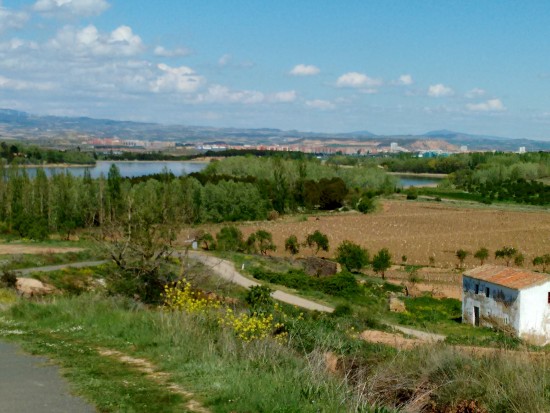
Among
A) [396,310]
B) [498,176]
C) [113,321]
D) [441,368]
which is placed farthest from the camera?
[498,176]

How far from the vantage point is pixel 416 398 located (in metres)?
6.33

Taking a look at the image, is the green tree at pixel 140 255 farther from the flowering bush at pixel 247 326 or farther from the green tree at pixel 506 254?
the green tree at pixel 506 254

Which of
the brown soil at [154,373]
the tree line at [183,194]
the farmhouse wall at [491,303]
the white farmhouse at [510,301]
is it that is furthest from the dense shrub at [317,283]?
the brown soil at [154,373]

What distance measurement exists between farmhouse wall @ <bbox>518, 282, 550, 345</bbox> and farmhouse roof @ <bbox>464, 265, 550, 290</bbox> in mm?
263

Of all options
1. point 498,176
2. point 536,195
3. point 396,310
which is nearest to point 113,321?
point 396,310

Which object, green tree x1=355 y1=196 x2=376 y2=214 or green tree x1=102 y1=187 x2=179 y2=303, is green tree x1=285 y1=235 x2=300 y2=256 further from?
green tree x1=355 y1=196 x2=376 y2=214

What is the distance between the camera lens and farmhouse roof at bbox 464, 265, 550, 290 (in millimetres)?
25844

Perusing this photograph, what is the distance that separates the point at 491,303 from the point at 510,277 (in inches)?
51.8

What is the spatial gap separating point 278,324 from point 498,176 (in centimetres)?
13577

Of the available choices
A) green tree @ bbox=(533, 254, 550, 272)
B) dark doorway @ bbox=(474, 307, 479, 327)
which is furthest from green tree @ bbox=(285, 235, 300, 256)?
dark doorway @ bbox=(474, 307, 479, 327)

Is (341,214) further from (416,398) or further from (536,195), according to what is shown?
(416,398)

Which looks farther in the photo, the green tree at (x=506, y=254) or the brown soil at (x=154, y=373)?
the green tree at (x=506, y=254)

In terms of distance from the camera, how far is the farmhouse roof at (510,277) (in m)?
25.8

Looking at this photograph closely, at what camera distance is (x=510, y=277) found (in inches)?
1073
